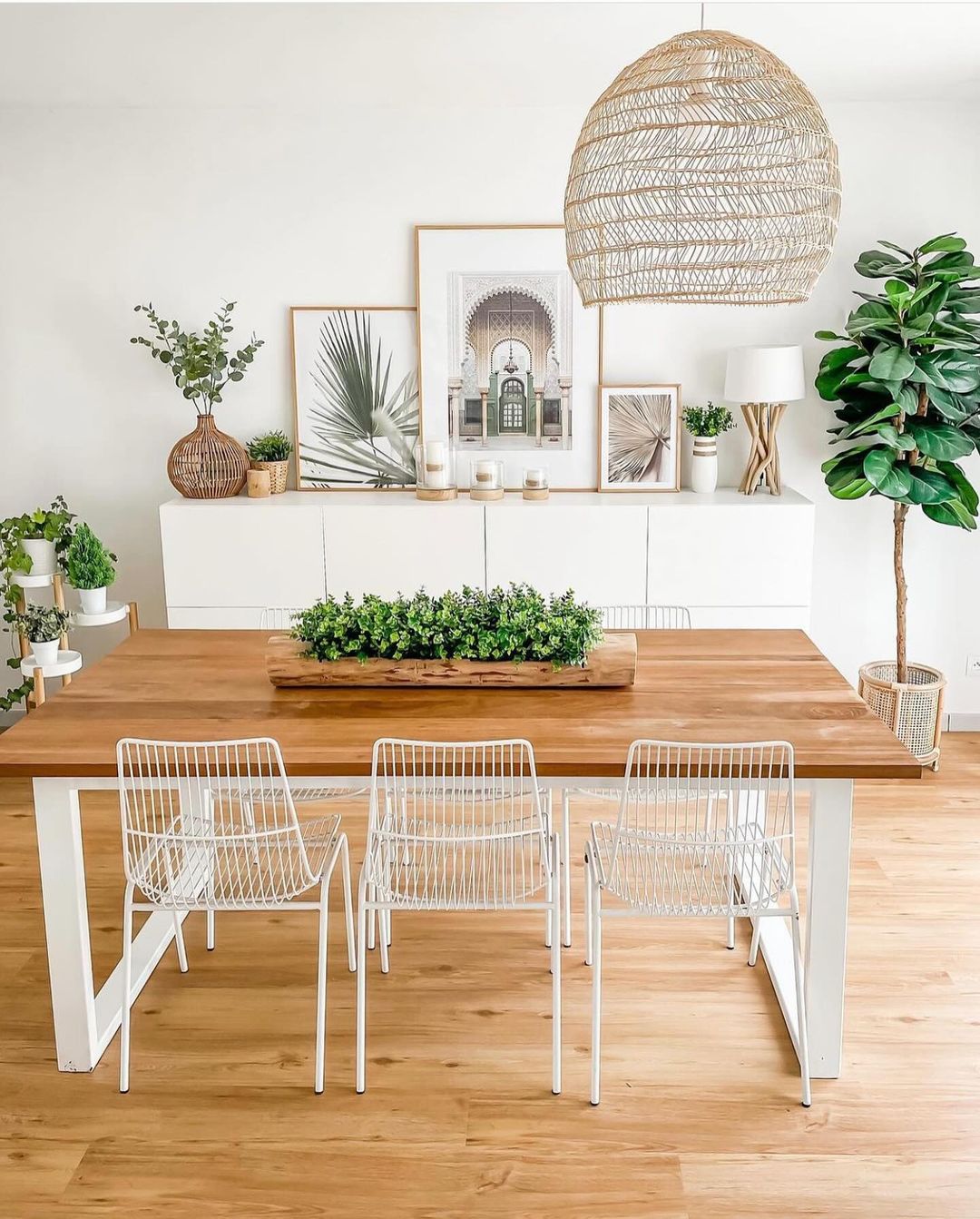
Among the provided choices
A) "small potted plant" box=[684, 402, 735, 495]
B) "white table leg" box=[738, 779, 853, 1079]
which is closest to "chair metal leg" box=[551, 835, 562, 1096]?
"white table leg" box=[738, 779, 853, 1079]

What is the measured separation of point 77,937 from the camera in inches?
108

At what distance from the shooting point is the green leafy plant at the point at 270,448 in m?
4.85

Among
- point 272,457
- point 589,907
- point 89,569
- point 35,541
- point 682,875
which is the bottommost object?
point 589,907

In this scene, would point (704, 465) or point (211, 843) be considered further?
point (704, 465)

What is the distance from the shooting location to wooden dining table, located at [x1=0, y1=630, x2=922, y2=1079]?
8.70ft

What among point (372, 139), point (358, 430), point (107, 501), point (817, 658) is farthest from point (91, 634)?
point (817, 658)

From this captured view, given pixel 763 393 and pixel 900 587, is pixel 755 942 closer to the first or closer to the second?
pixel 900 587

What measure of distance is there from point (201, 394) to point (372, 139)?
4.09ft

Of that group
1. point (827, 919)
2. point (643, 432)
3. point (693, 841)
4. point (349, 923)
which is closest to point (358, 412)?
point (643, 432)

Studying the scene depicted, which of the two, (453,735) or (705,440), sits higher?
(705,440)

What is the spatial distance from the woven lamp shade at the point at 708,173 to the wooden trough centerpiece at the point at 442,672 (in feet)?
3.45

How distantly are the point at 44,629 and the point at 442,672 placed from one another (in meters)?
2.07

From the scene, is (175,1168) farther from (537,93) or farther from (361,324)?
(537,93)

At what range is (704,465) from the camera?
15.8 ft
